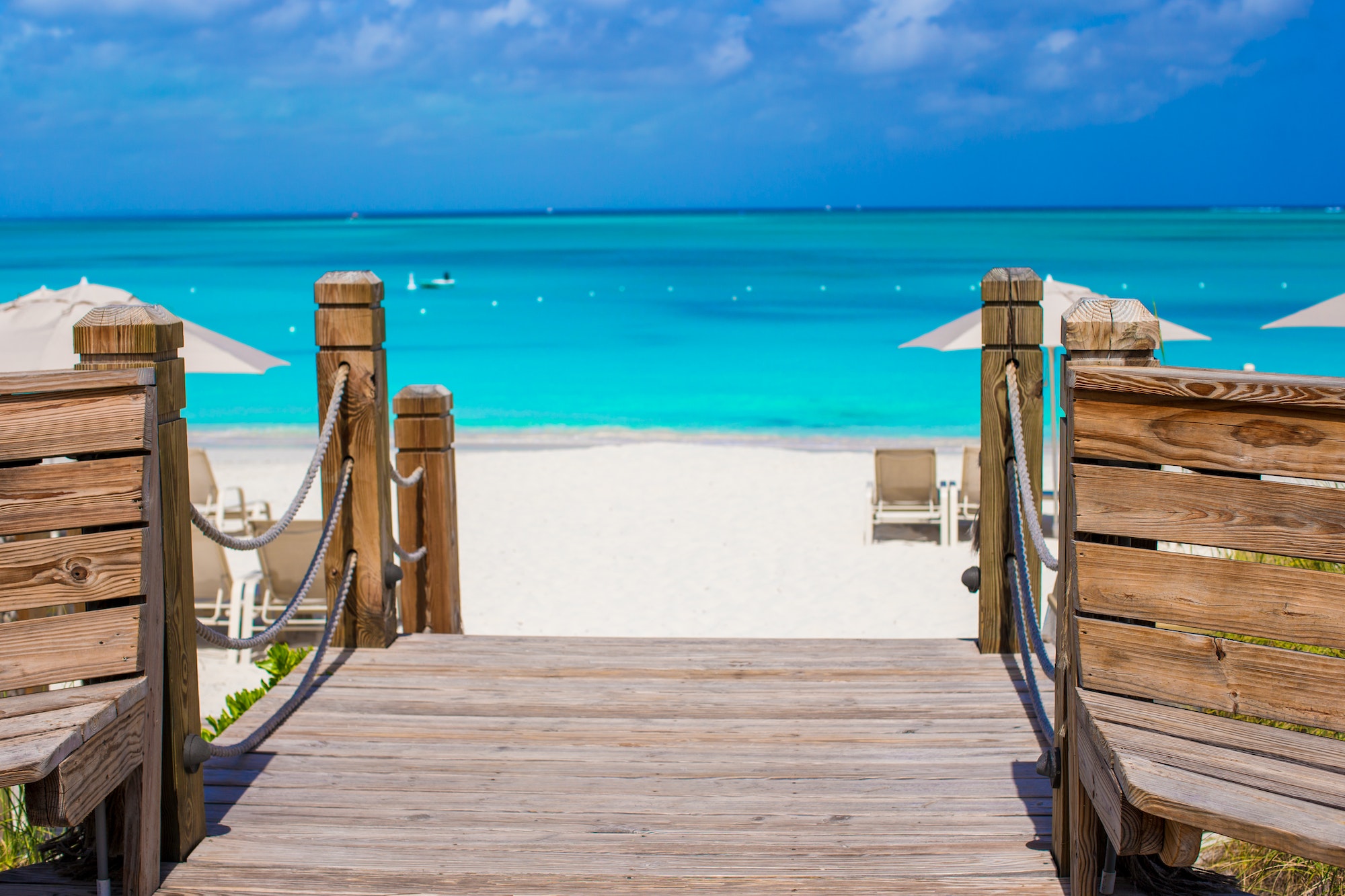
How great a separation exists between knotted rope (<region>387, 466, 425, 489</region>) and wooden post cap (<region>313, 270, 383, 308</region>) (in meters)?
0.71

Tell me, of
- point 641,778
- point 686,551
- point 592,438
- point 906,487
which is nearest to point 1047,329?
point 906,487

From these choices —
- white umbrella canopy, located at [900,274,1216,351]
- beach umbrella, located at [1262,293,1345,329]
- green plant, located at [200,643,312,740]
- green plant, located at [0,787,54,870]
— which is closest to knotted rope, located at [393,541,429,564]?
green plant, located at [200,643,312,740]

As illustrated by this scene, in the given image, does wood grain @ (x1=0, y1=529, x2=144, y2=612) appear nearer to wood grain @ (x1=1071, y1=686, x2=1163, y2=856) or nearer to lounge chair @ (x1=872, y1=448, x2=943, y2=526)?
wood grain @ (x1=1071, y1=686, x2=1163, y2=856)

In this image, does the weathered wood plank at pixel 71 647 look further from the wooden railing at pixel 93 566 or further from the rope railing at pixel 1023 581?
the rope railing at pixel 1023 581

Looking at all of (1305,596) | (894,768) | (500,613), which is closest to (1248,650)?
(1305,596)

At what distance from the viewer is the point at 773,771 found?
12.1 feet

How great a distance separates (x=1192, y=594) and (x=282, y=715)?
3035 mm

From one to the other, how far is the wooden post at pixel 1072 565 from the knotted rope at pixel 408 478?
9.29ft

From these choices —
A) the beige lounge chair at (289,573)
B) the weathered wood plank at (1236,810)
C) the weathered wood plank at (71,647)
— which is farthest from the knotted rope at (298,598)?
the beige lounge chair at (289,573)

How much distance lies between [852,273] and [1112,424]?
196 ft

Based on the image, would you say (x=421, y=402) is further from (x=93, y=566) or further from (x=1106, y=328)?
(x=1106, y=328)

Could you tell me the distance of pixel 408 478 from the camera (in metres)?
5.23

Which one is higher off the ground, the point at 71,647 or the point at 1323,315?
the point at 1323,315

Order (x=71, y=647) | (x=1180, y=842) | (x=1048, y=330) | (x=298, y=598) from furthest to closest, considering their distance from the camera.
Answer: (x=1048, y=330) < (x=298, y=598) < (x=71, y=647) < (x=1180, y=842)
